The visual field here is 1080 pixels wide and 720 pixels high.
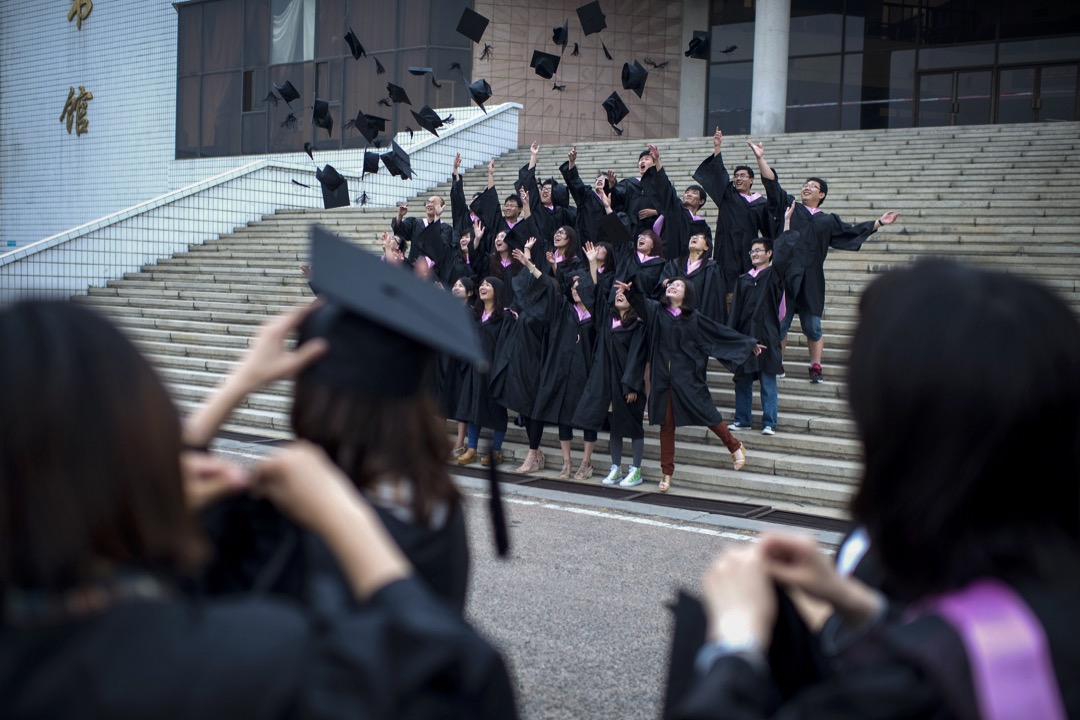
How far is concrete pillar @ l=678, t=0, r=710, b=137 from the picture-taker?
966 inches

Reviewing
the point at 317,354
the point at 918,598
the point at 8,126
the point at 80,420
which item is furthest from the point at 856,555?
the point at 8,126

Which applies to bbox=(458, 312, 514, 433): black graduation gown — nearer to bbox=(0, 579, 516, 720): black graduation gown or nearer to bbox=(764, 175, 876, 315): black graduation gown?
bbox=(764, 175, 876, 315): black graduation gown

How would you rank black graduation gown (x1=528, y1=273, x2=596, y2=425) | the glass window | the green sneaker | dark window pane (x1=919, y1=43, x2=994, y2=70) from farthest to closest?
1. the glass window
2. dark window pane (x1=919, y1=43, x2=994, y2=70)
3. black graduation gown (x1=528, y1=273, x2=596, y2=425)
4. the green sneaker

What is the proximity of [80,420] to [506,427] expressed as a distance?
8.26 metres

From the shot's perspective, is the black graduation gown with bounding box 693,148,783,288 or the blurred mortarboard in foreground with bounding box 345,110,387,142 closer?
the black graduation gown with bounding box 693,148,783,288

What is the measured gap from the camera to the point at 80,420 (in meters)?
1.14

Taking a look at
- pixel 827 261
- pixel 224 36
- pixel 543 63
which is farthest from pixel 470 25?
pixel 224 36

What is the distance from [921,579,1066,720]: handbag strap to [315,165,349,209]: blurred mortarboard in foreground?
13.3 m

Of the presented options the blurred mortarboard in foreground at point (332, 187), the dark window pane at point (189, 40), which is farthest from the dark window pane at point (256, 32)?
the blurred mortarboard in foreground at point (332, 187)

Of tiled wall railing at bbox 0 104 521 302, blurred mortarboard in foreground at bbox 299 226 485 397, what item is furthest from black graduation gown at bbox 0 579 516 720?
tiled wall railing at bbox 0 104 521 302

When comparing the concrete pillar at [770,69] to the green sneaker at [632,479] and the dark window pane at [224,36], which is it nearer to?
the dark window pane at [224,36]

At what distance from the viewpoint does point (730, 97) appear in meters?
24.3

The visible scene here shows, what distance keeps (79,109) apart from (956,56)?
20143 millimetres

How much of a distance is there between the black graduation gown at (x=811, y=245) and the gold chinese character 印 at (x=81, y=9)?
21.3 m
